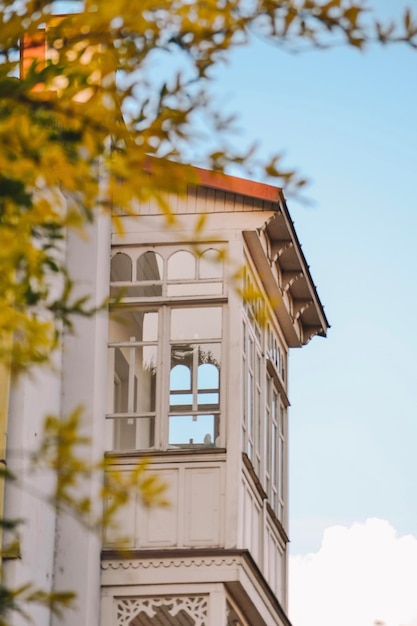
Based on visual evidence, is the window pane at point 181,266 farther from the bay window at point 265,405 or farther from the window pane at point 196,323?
the bay window at point 265,405

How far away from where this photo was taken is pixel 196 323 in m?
16.0

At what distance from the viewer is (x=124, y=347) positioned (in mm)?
16141

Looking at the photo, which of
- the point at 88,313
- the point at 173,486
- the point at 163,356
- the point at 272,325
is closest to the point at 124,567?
the point at 173,486

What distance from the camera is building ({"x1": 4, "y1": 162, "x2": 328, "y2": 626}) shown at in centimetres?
1493

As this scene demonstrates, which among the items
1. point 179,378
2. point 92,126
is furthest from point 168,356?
point 92,126

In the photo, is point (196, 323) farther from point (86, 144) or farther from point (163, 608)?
point (86, 144)

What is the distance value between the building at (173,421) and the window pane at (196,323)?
0.5 inches

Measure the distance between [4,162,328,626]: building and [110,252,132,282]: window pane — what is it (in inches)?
0.7

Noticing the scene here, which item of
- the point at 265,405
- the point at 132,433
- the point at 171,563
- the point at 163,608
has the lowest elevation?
the point at 163,608

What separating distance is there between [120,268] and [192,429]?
6.57 feet

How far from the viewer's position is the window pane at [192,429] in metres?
15.6

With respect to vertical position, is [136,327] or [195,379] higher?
[136,327]

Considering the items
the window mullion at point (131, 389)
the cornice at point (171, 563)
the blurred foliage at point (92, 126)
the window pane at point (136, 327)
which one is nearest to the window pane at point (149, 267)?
the window pane at point (136, 327)

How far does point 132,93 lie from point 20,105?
454mm
